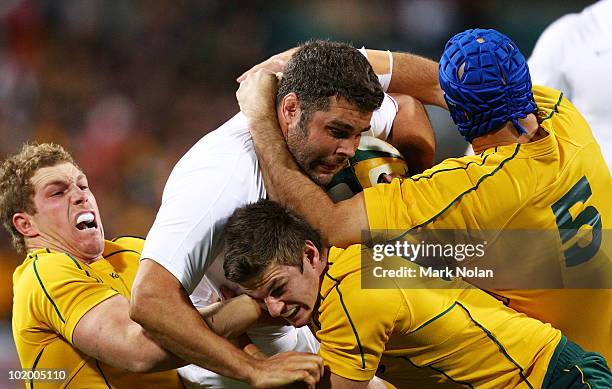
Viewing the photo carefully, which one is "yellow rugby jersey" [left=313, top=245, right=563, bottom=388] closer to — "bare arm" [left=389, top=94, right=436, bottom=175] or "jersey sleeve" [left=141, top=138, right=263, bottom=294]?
"jersey sleeve" [left=141, top=138, right=263, bottom=294]

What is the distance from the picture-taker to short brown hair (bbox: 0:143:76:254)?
3.27 m

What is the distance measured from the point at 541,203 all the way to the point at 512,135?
230 mm

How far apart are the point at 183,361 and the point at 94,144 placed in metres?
3.52

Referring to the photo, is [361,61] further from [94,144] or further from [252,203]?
[94,144]

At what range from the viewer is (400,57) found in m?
3.25

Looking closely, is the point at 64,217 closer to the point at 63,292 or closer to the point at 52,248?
the point at 52,248

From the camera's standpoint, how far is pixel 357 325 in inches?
95.0

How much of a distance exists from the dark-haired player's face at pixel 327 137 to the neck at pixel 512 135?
1.25 feet

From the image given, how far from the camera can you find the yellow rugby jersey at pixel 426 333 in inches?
95.4

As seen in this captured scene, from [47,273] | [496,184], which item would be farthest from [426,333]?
[47,273]

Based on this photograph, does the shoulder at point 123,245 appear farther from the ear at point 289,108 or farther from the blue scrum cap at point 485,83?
the blue scrum cap at point 485,83

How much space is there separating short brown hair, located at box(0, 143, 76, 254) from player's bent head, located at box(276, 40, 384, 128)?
1.12 meters

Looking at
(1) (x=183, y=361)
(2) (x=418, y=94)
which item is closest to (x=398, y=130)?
(2) (x=418, y=94)

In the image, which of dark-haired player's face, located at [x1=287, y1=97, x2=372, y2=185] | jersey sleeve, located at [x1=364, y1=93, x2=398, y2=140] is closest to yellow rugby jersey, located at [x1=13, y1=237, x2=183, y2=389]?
dark-haired player's face, located at [x1=287, y1=97, x2=372, y2=185]
